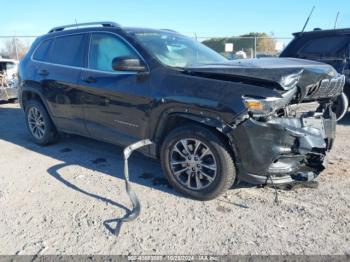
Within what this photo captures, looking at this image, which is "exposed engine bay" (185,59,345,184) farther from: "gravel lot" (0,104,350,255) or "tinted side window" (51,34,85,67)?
"tinted side window" (51,34,85,67)

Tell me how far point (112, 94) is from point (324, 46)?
16.4ft

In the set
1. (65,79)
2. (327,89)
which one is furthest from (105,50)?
(327,89)

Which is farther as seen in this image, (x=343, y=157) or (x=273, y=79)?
(x=343, y=157)

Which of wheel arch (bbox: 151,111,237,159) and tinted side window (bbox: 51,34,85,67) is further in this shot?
tinted side window (bbox: 51,34,85,67)

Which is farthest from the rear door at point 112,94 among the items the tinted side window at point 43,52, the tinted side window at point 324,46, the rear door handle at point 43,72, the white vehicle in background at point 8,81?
the white vehicle in background at point 8,81

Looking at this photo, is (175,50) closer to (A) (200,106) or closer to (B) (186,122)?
(B) (186,122)

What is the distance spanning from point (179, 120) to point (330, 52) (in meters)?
4.72

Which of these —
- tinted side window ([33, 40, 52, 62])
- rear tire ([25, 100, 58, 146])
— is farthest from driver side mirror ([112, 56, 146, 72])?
rear tire ([25, 100, 58, 146])

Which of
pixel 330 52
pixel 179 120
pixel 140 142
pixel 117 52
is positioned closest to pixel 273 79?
pixel 179 120

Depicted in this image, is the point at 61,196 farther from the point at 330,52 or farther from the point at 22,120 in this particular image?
the point at 330,52

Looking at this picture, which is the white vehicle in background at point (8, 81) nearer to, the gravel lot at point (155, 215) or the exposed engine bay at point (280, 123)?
the gravel lot at point (155, 215)

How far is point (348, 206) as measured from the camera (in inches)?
139

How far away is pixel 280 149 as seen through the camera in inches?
132

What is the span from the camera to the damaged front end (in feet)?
10.7
